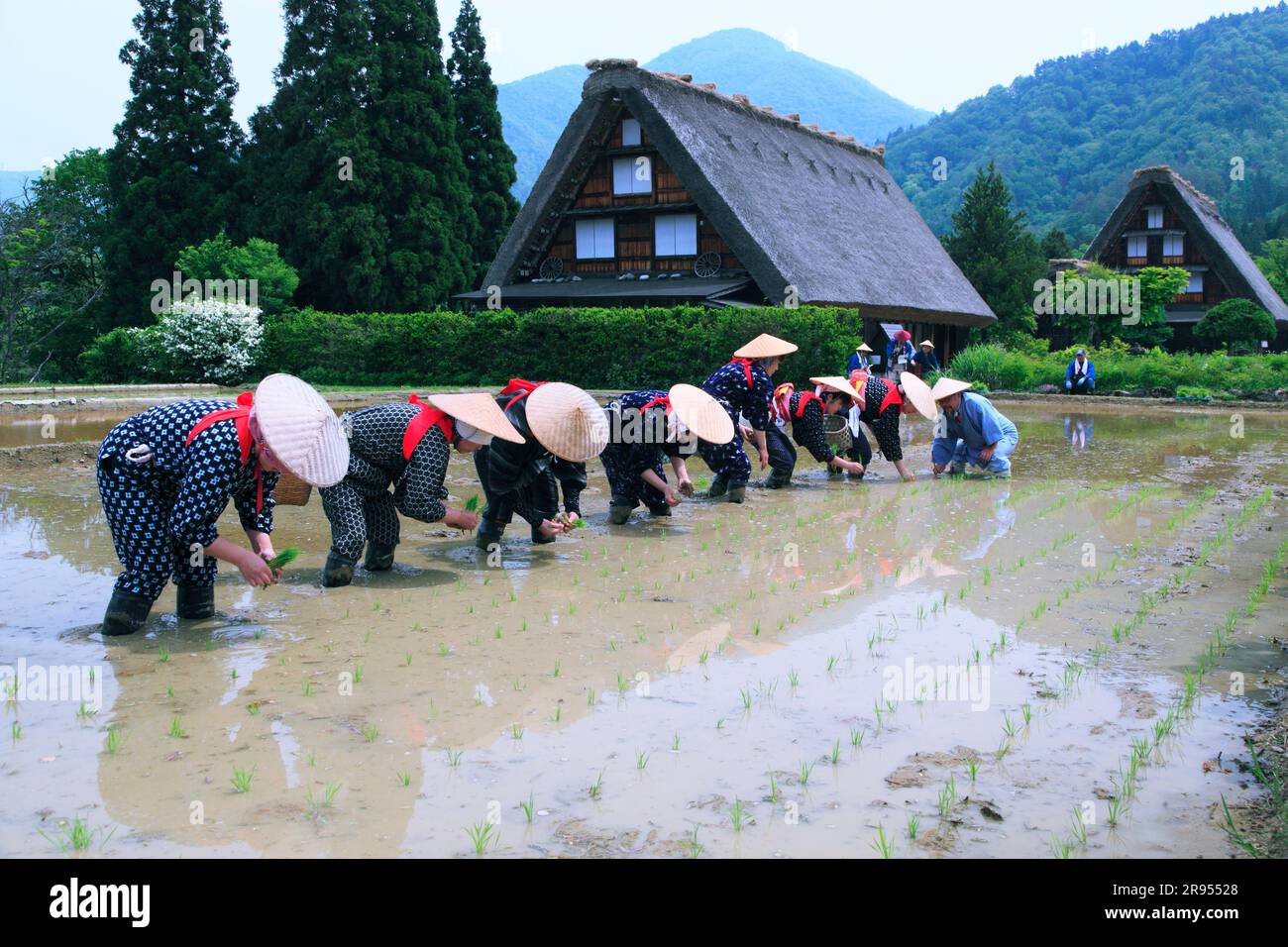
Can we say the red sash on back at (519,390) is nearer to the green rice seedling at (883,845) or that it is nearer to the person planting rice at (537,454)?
the person planting rice at (537,454)

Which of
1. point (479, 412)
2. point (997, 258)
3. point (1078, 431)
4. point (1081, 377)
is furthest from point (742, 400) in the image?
point (997, 258)

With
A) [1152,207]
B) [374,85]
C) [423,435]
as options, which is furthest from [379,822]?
[1152,207]

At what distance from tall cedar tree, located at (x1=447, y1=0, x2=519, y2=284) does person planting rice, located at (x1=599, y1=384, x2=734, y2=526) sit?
26.3 meters

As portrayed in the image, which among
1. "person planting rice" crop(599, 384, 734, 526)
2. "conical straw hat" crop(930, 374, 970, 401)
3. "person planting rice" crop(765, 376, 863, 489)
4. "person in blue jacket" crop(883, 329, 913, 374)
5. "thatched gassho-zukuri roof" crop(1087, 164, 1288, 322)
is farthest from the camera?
"thatched gassho-zukuri roof" crop(1087, 164, 1288, 322)

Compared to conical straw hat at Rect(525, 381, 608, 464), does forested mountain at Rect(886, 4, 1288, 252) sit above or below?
above

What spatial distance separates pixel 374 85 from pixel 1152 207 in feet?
93.9

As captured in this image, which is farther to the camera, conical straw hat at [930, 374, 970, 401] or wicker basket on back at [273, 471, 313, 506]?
conical straw hat at [930, 374, 970, 401]

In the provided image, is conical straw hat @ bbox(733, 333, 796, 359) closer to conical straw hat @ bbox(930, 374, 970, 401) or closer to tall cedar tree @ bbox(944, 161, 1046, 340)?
conical straw hat @ bbox(930, 374, 970, 401)

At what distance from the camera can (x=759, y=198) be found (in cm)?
2523

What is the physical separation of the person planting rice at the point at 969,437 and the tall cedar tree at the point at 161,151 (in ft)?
84.1

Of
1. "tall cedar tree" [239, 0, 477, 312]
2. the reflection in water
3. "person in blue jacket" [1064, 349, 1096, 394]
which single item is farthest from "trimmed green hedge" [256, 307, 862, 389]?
"person in blue jacket" [1064, 349, 1096, 394]

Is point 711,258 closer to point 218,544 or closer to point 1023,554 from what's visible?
point 1023,554

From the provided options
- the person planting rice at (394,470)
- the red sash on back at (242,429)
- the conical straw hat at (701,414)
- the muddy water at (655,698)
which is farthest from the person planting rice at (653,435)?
the red sash on back at (242,429)

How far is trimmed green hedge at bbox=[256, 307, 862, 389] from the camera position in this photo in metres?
20.3
